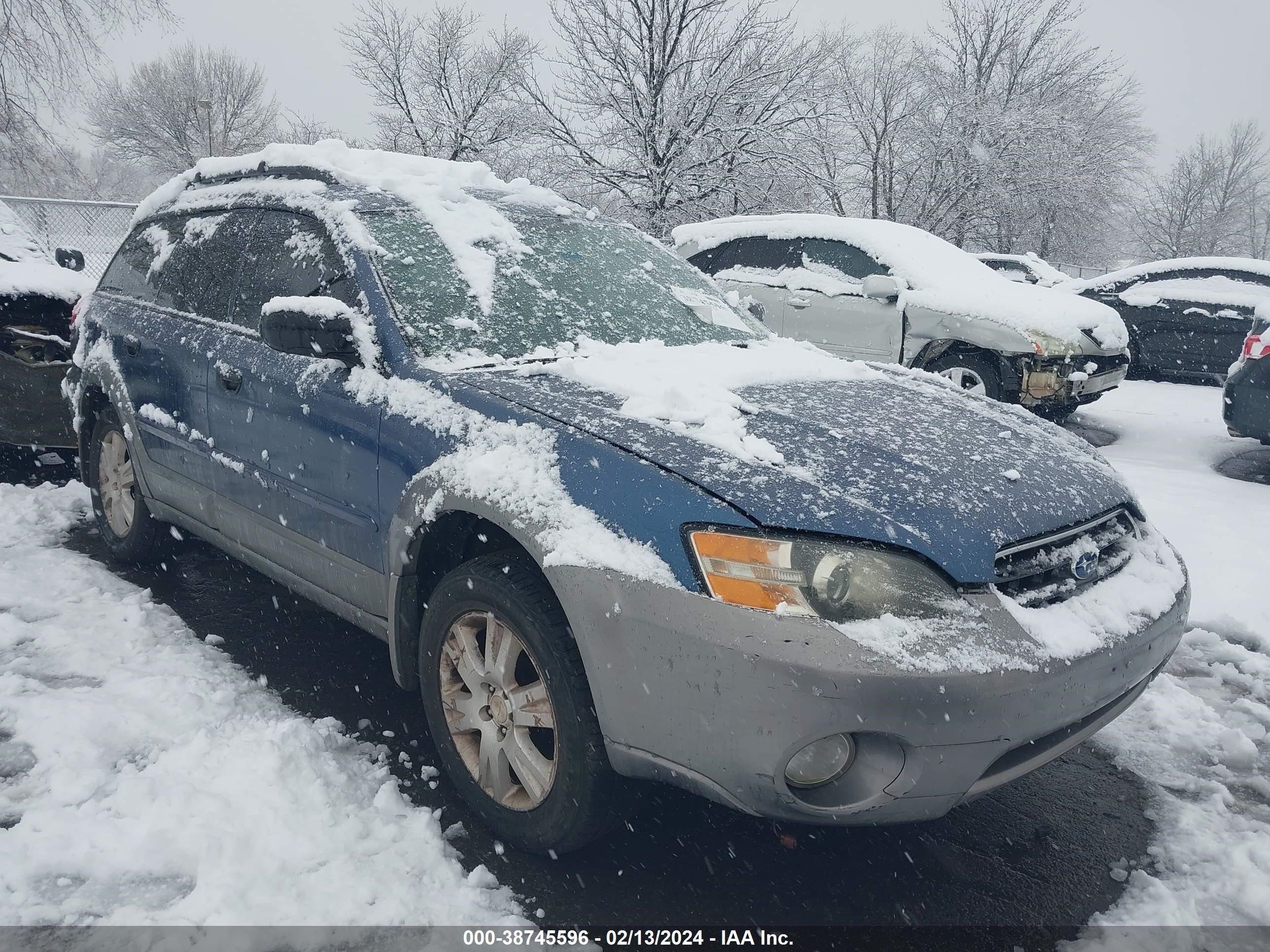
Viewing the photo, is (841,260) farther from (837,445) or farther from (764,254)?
(837,445)

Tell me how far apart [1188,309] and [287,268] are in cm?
1014

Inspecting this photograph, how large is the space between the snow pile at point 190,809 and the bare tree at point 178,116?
172 ft

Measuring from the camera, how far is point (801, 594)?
6.28ft

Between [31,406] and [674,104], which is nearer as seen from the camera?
[31,406]

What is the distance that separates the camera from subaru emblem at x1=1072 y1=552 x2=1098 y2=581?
2.23m

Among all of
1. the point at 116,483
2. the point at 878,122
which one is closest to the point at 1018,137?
the point at 878,122

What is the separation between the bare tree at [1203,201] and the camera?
43781mm

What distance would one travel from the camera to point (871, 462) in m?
2.23

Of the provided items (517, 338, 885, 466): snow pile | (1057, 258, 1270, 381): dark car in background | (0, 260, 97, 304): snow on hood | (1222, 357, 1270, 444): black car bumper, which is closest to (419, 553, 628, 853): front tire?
(517, 338, 885, 466): snow pile

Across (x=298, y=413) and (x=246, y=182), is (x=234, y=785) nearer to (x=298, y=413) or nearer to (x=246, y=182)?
(x=298, y=413)

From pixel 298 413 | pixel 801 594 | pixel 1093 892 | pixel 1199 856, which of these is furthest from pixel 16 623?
pixel 1199 856

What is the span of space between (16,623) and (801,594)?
10.7ft

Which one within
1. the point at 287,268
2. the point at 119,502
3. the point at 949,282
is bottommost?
the point at 119,502

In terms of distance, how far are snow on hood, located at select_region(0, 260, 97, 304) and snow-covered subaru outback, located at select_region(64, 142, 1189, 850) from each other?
2772 mm
